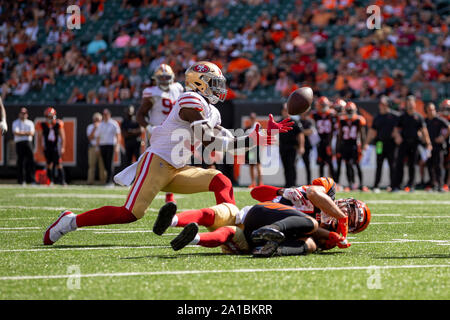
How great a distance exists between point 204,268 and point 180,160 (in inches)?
57.1

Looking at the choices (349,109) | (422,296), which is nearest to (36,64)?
(349,109)

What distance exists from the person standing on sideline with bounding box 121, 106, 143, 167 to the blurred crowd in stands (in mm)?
2440

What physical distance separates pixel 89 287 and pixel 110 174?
12.3 meters

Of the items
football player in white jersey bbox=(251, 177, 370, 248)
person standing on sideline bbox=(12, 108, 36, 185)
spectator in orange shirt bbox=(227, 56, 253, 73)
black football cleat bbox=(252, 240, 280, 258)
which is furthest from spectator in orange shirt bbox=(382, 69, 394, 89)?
black football cleat bbox=(252, 240, 280, 258)

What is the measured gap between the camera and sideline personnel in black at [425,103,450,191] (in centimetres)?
1577

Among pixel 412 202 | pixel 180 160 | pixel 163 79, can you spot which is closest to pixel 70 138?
pixel 163 79

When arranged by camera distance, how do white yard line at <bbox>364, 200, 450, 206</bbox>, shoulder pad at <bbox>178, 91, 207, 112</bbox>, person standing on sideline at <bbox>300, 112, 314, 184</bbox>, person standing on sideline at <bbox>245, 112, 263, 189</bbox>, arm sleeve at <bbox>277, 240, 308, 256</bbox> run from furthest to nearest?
person standing on sideline at <bbox>245, 112, 263, 189</bbox> → person standing on sideline at <bbox>300, 112, 314, 184</bbox> → white yard line at <bbox>364, 200, 450, 206</bbox> → shoulder pad at <bbox>178, 91, 207, 112</bbox> → arm sleeve at <bbox>277, 240, 308, 256</bbox>

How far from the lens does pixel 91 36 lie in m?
23.0

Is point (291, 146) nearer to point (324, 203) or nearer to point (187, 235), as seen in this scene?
point (324, 203)

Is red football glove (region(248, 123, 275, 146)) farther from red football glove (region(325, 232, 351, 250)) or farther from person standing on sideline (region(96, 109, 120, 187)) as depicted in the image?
person standing on sideline (region(96, 109, 120, 187))

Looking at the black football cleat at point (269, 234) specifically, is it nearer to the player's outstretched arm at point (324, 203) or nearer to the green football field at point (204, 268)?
the green football field at point (204, 268)

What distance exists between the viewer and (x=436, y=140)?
51.8 feet

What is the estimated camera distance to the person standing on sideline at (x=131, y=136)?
1691cm

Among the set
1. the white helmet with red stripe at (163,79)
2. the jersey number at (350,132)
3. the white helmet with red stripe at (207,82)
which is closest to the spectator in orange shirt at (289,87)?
the jersey number at (350,132)
